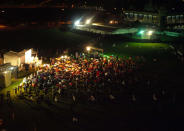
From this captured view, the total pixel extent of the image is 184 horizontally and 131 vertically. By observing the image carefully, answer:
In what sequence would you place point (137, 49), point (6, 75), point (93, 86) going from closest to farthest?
point (93, 86) < point (6, 75) < point (137, 49)

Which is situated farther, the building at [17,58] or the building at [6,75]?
the building at [17,58]

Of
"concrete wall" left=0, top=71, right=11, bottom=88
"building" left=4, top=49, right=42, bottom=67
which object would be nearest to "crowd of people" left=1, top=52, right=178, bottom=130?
"concrete wall" left=0, top=71, right=11, bottom=88

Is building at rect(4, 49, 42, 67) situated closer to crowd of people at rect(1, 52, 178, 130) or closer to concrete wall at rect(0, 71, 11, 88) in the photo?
concrete wall at rect(0, 71, 11, 88)

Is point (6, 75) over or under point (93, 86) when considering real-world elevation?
over

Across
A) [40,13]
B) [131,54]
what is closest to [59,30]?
[40,13]

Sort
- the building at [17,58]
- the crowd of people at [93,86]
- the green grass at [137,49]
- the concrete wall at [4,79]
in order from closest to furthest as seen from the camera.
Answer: the crowd of people at [93,86] < the concrete wall at [4,79] < the building at [17,58] < the green grass at [137,49]

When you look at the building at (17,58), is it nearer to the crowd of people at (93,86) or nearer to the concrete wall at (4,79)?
the concrete wall at (4,79)

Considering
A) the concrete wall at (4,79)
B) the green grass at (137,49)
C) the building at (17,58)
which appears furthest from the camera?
the green grass at (137,49)

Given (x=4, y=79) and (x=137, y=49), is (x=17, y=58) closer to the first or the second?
(x=4, y=79)

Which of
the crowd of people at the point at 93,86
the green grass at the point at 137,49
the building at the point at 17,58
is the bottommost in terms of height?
the crowd of people at the point at 93,86

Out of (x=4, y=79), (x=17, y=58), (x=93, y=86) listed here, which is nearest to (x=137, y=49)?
(x=93, y=86)

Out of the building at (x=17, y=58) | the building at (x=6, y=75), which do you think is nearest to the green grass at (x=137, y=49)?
the building at (x=17, y=58)
